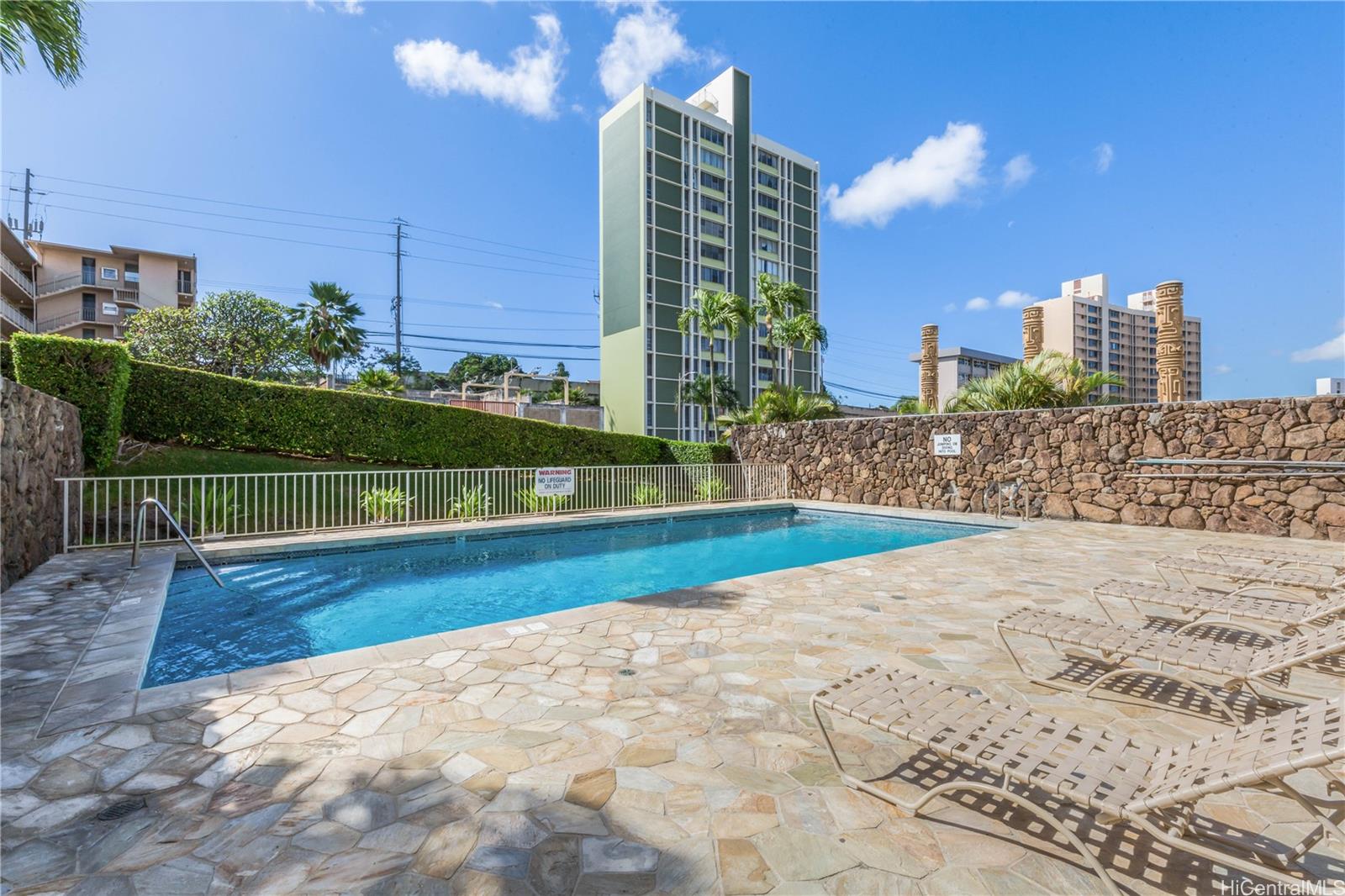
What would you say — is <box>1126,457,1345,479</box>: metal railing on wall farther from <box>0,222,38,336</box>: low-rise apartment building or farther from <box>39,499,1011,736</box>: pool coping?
<box>0,222,38,336</box>: low-rise apartment building

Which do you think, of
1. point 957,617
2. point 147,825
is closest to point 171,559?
point 147,825

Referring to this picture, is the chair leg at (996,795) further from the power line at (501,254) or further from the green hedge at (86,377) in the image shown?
the power line at (501,254)

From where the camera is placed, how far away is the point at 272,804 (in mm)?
2145

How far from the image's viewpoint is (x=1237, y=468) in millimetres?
9617

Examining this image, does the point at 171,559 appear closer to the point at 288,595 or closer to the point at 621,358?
the point at 288,595

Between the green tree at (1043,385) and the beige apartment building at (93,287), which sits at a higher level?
the beige apartment building at (93,287)

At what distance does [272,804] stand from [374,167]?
86.8 ft

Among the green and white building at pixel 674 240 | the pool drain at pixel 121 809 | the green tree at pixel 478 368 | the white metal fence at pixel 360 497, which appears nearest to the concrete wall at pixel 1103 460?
the white metal fence at pixel 360 497

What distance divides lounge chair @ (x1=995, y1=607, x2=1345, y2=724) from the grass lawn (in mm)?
12861

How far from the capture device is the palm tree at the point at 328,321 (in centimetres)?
2467

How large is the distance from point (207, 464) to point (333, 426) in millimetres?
2543

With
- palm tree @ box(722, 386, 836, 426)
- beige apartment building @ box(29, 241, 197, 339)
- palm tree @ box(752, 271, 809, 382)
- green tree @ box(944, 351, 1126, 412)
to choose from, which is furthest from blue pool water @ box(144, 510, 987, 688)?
beige apartment building @ box(29, 241, 197, 339)

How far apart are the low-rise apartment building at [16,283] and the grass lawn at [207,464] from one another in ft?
95.9

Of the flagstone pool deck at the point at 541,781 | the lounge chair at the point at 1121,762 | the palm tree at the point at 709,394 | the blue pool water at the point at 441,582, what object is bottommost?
the blue pool water at the point at 441,582
